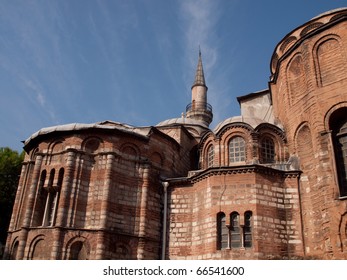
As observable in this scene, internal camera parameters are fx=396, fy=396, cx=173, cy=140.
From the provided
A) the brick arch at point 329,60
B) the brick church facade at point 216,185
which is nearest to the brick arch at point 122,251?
the brick church facade at point 216,185

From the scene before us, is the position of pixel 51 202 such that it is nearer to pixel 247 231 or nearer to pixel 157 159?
pixel 157 159

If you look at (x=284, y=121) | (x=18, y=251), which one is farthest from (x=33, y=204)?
(x=284, y=121)

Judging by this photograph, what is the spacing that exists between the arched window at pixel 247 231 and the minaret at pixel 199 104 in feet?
65.7

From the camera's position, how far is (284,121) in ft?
66.8

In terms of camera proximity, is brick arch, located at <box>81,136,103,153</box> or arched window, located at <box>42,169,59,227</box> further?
brick arch, located at <box>81,136,103,153</box>

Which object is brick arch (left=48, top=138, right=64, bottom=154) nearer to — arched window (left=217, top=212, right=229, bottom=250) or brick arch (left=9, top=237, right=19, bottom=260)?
brick arch (left=9, top=237, right=19, bottom=260)

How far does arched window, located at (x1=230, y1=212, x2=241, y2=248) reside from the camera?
1682cm

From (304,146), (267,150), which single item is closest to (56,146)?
(267,150)

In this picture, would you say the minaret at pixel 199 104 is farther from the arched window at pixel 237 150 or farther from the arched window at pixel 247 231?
the arched window at pixel 247 231

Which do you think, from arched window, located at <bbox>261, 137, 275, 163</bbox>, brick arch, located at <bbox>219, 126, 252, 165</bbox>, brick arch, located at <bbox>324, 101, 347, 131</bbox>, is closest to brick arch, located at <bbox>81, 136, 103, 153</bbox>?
brick arch, located at <bbox>219, 126, 252, 165</bbox>

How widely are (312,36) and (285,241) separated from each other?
9.59 metres

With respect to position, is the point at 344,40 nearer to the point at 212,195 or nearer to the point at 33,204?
the point at 212,195

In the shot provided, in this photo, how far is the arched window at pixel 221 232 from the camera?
670 inches

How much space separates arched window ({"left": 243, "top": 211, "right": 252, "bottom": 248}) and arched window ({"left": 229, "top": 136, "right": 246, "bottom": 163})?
3474 mm
